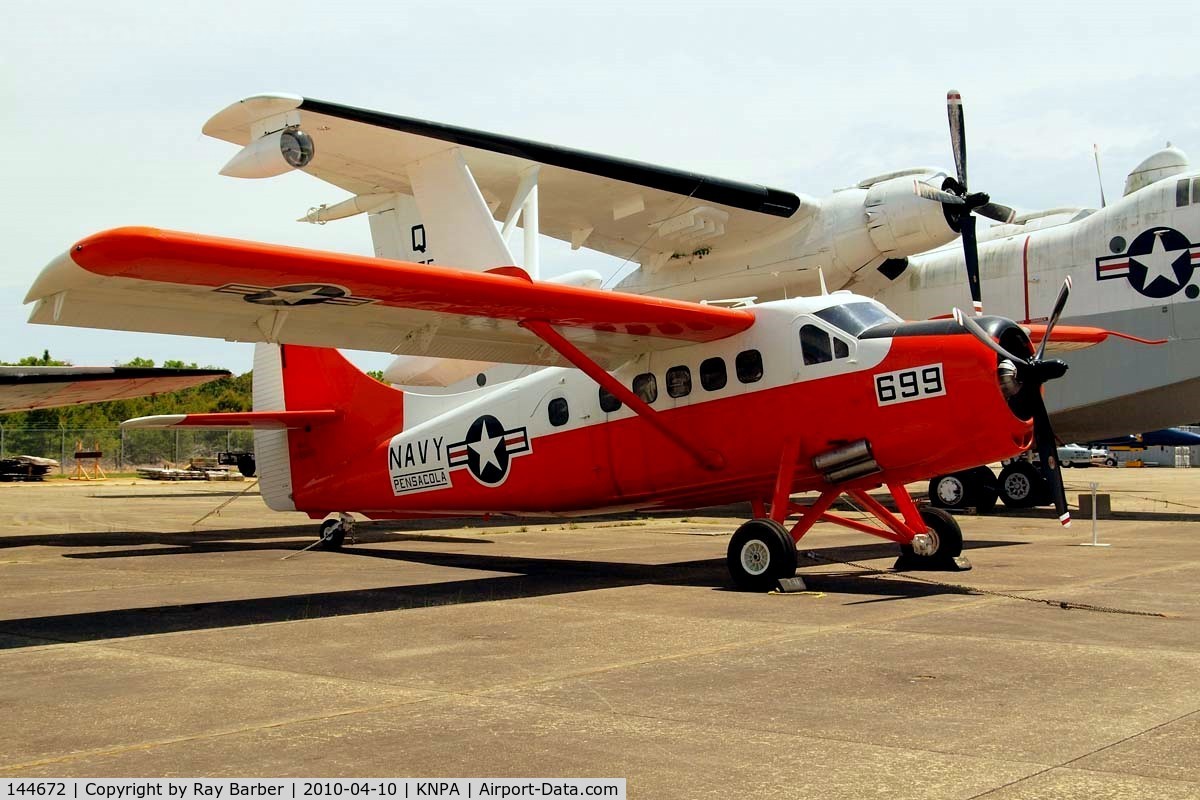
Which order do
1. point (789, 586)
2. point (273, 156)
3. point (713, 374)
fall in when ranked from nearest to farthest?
1. point (789, 586)
2. point (713, 374)
3. point (273, 156)

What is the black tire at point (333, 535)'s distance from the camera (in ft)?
51.3

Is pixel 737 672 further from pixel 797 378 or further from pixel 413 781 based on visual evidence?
pixel 797 378

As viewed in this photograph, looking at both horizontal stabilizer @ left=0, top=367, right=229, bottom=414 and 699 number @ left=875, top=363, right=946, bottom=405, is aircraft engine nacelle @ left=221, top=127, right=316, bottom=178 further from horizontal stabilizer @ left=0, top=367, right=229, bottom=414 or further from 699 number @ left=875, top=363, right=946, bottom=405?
horizontal stabilizer @ left=0, top=367, right=229, bottom=414

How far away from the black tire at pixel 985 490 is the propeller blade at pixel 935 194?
23.3 ft

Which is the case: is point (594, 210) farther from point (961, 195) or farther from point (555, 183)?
point (961, 195)

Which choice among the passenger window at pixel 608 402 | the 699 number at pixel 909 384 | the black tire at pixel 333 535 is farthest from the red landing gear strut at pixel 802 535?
the black tire at pixel 333 535

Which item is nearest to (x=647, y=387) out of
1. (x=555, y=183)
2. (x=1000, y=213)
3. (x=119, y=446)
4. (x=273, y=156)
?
(x=273, y=156)

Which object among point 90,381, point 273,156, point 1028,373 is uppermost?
point 273,156

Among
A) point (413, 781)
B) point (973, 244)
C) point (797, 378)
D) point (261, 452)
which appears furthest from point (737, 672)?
point (973, 244)

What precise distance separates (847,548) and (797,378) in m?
5.03

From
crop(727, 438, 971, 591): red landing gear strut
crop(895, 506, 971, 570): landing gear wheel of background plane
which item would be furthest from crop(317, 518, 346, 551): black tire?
crop(895, 506, 971, 570): landing gear wheel of background plane

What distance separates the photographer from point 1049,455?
10422 millimetres

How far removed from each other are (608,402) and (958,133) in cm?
950

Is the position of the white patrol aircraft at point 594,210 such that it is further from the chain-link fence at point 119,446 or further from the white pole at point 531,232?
the chain-link fence at point 119,446
